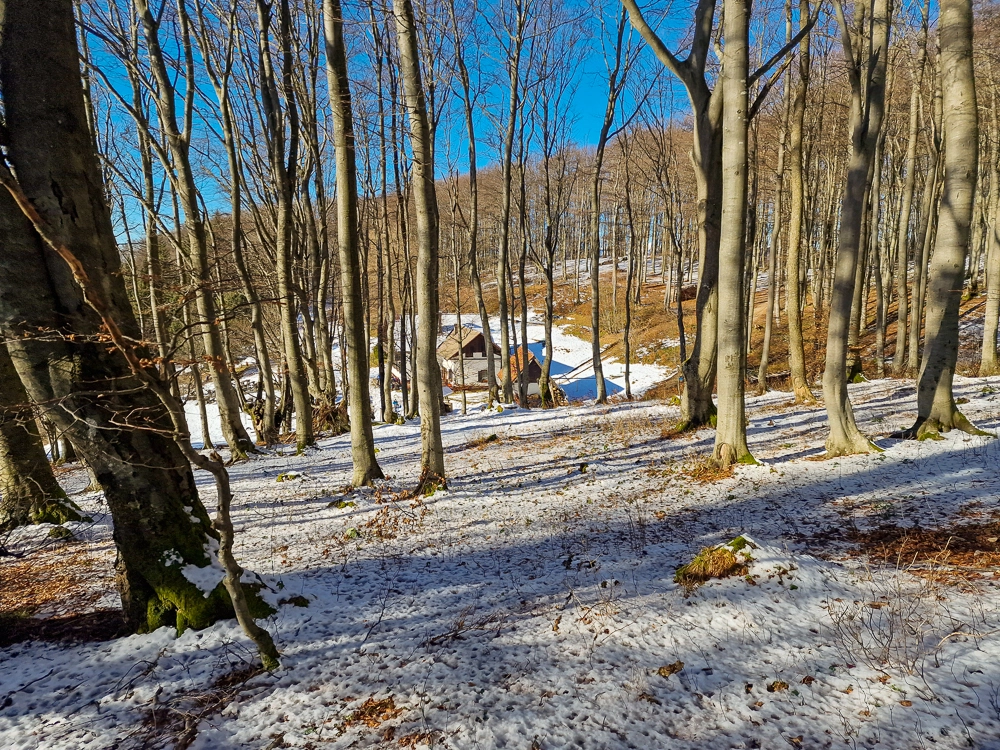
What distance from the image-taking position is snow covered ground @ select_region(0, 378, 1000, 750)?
95.2 inches

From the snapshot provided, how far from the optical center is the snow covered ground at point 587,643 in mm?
2418

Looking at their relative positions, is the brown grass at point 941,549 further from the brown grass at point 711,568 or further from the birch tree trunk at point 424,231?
the birch tree trunk at point 424,231

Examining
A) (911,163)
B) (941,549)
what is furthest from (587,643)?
(911,163)

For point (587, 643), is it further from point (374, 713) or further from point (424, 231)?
point (424, 231)

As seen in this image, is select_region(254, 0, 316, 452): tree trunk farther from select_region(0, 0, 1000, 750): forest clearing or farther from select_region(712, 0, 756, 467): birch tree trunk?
select_region(712, 0, 756, 467): birch tree trunk

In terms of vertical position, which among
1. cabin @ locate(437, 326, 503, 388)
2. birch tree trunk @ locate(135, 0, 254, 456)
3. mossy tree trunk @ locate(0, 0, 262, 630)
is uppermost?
birch tree trunk @ locate(135, 0, 254, 456)

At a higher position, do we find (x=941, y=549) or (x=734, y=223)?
(x=734, y=223)

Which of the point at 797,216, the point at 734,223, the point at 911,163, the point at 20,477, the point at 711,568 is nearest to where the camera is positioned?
the point at 711,568

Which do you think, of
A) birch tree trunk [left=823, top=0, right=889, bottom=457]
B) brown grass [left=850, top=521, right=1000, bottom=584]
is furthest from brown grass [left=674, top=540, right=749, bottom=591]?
birch tree trunk [left=823, top=0, right=889, bottom=457]

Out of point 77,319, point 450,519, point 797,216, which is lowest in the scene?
point 450,519

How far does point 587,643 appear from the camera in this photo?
319cm

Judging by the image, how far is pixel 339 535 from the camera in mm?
5973

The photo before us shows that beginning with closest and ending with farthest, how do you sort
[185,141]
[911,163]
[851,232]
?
[851,232] < [185,141] < [911,163]

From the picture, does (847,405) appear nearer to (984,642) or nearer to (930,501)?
(930,501)
